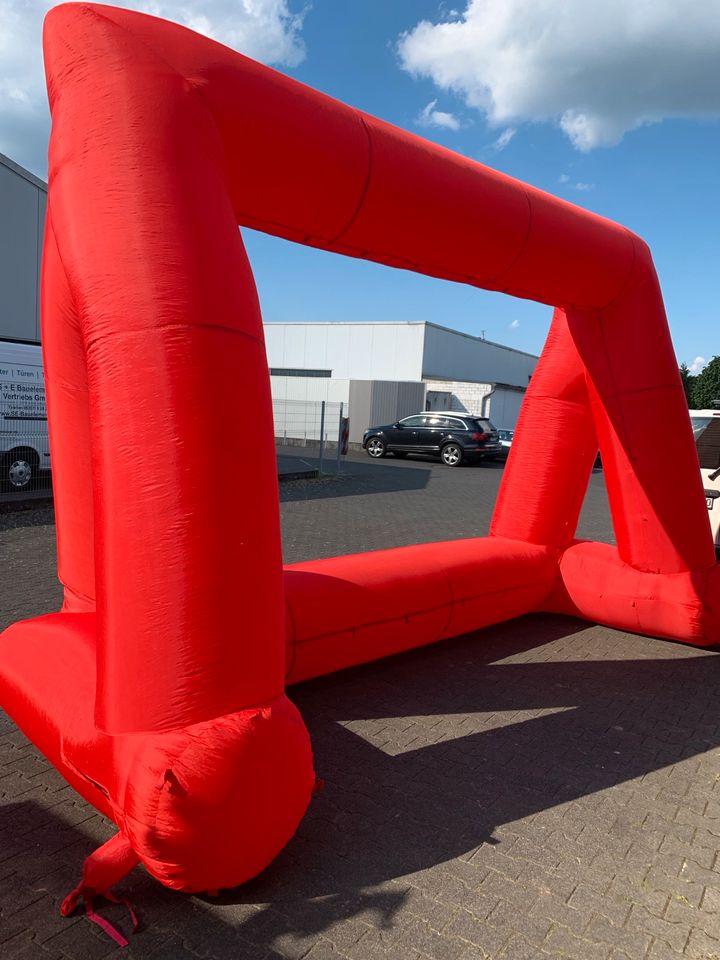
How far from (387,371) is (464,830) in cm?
3163

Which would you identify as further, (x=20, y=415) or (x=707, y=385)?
(x=707, y=385)

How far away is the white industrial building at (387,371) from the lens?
95.7 feet

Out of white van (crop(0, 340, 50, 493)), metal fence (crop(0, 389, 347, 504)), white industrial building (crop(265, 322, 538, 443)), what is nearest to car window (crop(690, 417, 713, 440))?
metal fence (crop(0, 389, 347, 504))

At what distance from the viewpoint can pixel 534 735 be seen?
4000mm

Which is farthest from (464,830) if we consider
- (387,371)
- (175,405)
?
(387,371)

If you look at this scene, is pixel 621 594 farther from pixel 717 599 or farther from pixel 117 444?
pixel 117 444

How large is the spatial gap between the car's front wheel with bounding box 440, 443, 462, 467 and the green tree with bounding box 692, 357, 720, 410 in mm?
44760

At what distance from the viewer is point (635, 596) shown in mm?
5426

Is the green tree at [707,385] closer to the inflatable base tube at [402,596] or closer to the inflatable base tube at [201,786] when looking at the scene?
the inflatable base tube at [402,596]

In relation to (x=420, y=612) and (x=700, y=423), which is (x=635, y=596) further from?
(x=700, y=423)

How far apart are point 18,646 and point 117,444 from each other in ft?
4.81

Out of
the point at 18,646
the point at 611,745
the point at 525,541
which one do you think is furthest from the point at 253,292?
the point at 525,541

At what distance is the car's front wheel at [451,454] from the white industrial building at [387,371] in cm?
463

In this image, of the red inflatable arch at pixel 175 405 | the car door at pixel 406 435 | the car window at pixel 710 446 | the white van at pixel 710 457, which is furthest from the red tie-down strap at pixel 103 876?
the car door at pixel 406 435
